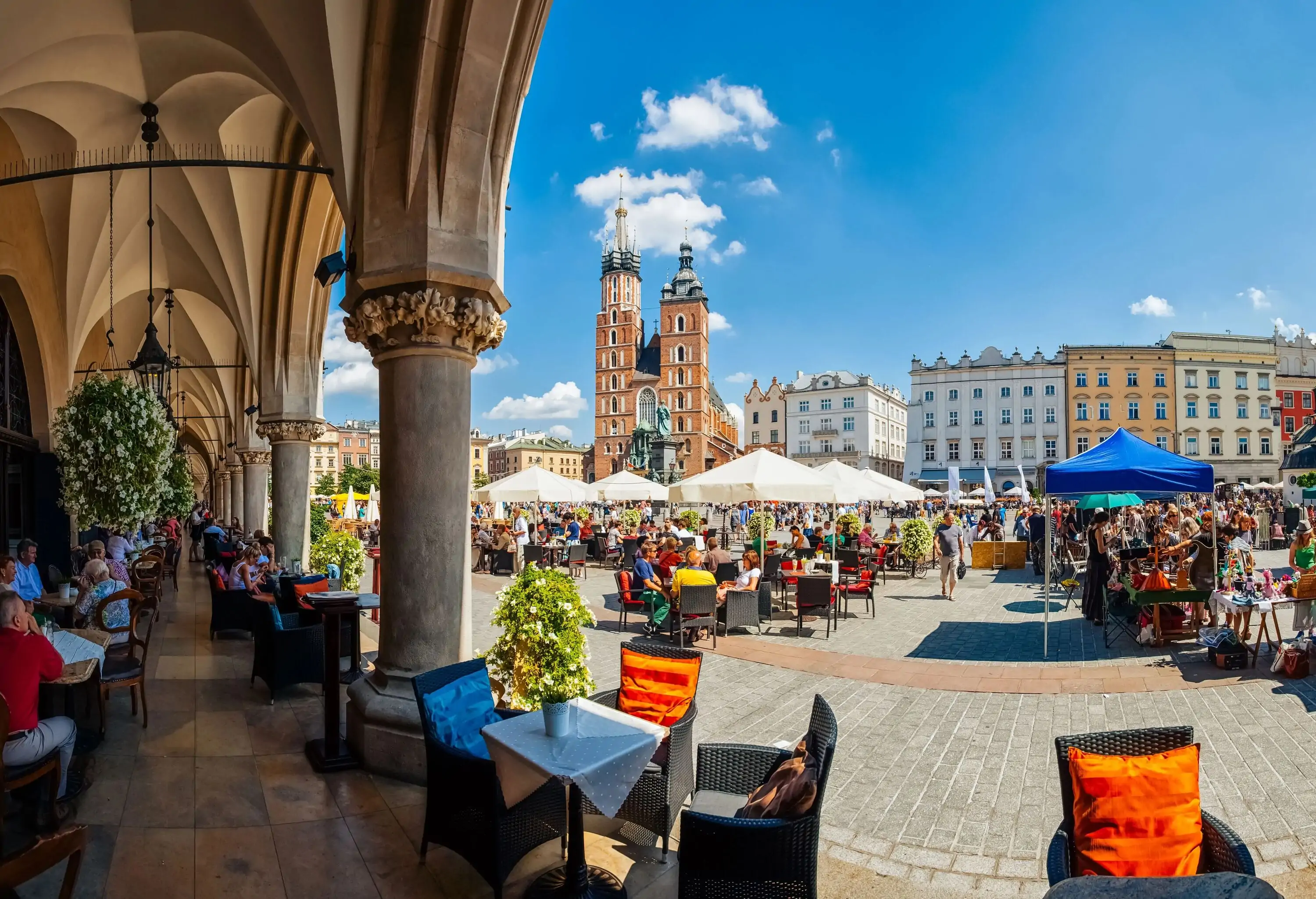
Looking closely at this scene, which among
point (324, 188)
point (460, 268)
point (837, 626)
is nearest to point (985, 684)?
point (837, 626)

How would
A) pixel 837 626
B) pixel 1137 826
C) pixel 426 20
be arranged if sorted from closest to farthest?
pixel 1137 826 < pixel 426 20 < pixel 837 626

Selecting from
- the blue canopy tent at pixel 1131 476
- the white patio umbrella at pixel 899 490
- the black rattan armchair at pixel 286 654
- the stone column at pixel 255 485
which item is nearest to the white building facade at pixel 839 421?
the white patio umbrella at pixel 899 490

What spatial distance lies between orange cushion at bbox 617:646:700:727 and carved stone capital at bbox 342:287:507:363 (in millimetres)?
2317

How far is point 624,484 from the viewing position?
19.9 meters

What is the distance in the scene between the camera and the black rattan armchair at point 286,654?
594 cm

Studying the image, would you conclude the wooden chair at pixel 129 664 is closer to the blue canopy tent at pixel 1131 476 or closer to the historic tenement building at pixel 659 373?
the blue canopy tent at pixel 1131 476

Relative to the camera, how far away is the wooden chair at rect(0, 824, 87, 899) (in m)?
2.22

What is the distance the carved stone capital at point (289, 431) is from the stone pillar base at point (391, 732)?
6560 millimetres

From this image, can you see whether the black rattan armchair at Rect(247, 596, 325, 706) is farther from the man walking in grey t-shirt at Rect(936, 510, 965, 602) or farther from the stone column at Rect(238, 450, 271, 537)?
the stone column at Rect(238, 450, 271, 537)

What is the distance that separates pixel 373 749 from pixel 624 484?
15.5 metres

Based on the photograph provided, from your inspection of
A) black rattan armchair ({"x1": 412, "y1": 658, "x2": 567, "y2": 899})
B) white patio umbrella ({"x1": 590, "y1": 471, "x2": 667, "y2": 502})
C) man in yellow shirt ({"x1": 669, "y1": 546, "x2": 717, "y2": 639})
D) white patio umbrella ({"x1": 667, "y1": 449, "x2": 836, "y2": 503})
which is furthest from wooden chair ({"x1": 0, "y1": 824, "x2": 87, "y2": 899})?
white patio umbrella ({"x1": 590, "y1": 471, "x2": 667, "y2": 502})

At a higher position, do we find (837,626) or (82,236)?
(82,236)

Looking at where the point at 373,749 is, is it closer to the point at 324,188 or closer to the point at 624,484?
the point at 324,188

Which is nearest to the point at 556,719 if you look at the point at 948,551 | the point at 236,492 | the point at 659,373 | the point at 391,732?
the point at 391,732
